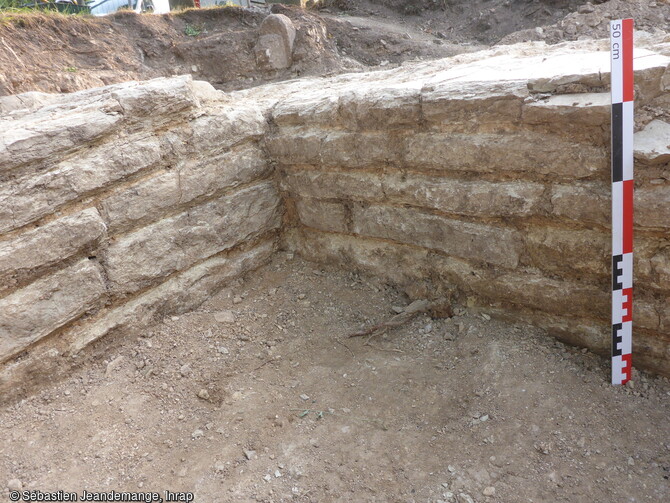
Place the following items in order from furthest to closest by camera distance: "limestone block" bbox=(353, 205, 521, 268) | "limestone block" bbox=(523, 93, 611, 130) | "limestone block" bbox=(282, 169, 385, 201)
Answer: "limestone block" bbox=(282, 169, 385, 201)
"limestone block" bbox=(353, 205, 521, 268)
"limestone block" bbox=(523, 93, 611, 130)

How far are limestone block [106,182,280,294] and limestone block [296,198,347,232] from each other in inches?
8.3

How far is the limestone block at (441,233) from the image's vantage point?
2707 mm

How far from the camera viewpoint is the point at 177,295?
127 inches

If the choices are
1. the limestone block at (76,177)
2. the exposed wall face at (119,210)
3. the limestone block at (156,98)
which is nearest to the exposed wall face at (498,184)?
the exposed wall face at (119,210)

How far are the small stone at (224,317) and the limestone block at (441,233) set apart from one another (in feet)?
3.19

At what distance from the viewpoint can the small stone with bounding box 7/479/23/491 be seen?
2.30 meters

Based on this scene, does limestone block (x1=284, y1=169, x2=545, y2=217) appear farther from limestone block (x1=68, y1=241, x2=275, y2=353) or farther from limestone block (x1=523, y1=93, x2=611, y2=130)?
limestone block (x1=68, y1=241, x2=275, y2=353)

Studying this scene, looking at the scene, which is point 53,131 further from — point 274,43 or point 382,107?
point 274,43

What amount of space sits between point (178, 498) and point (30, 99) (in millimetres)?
3277

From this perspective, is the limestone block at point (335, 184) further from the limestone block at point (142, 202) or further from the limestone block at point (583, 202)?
the limestone block at point (583, 202)

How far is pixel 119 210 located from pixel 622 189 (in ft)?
8.32

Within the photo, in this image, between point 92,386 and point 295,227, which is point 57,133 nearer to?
point 92,386

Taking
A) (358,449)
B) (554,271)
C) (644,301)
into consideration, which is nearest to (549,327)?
(554,271)

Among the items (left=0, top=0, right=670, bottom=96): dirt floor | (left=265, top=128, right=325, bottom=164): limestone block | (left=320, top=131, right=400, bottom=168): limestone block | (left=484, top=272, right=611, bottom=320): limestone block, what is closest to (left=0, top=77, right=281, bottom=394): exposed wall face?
(left=265, top=128, right=325, bottom=164): limestone block
